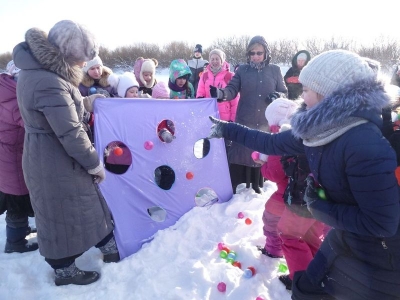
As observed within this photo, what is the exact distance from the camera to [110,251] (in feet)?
9.81

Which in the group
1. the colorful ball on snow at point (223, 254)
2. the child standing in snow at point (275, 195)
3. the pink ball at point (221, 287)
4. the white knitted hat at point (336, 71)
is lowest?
the colorful ball on snow at point (223, 254)

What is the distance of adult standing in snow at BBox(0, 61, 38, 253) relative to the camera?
2914 millimetres

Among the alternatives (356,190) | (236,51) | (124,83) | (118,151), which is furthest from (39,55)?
(236,51)

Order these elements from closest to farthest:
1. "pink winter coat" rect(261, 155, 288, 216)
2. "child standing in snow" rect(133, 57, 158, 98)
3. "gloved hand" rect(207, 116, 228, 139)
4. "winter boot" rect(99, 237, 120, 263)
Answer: "gloved hand" rect(207, 116, 228, 139) < "pink winter coat" rect(261, 155, 288, 216) < "winter boot" rect(99, 237, 120, 263) < "child standing in snow" rect(133, 57, 158, 98)

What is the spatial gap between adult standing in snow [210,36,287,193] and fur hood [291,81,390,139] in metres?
2.63

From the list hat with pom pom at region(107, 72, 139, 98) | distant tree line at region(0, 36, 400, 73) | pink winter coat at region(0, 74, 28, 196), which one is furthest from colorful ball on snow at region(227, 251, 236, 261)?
distant tree line at region(0, 36, 400, 73)

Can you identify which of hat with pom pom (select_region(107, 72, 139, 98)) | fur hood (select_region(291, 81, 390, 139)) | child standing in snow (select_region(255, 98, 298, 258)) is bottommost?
child standing in snow (select_region(255, 98, 298, 258))

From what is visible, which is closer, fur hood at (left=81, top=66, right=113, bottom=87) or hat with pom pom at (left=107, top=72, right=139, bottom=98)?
hat with pom pom at (left=107, top=72, right=139, bottom=98)

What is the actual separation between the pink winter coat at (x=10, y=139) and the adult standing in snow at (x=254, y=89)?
235 centimetres

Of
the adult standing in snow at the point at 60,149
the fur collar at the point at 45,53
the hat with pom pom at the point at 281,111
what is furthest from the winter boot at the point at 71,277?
the hat with pom pom at the point at 281,111

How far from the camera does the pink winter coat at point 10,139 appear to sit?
2.91 m

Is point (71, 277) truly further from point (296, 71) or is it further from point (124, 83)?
point (296, 71)

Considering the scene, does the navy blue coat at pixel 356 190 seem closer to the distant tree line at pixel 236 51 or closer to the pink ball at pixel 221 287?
the pink ball at pixel 221 287

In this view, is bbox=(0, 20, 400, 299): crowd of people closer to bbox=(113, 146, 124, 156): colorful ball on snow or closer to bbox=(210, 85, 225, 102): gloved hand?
bbox=(210, 85, 225, 102): gloved hand
